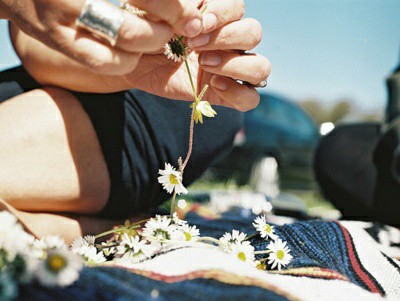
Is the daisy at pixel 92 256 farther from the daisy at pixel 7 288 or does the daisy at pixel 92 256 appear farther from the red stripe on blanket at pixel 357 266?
the red stripe on blanket at pixel 357 266

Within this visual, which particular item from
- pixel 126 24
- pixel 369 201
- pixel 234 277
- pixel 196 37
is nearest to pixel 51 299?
pixel 234 277

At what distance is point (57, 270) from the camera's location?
0.42m

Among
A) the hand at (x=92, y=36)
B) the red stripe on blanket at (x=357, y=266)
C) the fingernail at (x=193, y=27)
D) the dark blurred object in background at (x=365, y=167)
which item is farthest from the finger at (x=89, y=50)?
the dark blurred object in background at (x=365, y=167)

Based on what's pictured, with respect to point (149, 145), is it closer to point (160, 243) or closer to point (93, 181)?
point (93, 181)

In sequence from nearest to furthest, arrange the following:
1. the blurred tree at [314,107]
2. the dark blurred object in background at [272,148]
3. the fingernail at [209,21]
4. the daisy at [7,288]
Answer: the daisy at [7,288] → the fingernail at [209,21] → the dark blurred object in background at [272,148] → the blurred tree at [314,107]

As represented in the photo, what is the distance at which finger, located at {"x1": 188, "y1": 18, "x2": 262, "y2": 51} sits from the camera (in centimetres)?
66

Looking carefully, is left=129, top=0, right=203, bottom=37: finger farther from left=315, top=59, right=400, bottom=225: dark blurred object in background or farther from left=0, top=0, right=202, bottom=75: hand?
left=315, top=59, right=400, bottom=225: dark blurred object in background

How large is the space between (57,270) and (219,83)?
428 millimetres

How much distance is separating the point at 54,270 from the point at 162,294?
109mm

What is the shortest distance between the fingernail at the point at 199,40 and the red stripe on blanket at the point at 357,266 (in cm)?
44

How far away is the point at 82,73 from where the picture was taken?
34.6 inches

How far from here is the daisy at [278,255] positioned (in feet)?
2.36

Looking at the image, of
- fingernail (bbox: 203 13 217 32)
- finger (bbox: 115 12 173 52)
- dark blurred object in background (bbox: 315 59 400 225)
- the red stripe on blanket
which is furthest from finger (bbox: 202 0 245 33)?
dark blurred object in background (bbox: 315 59 400 225)

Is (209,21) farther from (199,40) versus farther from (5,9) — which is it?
(5,9)
